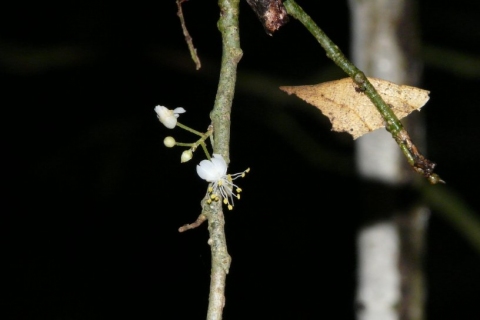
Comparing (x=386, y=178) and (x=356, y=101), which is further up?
(x=386, y=178)

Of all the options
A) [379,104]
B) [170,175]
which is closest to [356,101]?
[379,104]

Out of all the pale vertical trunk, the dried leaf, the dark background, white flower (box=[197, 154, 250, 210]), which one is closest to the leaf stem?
white flower (box=[197, 154, 250, 210])

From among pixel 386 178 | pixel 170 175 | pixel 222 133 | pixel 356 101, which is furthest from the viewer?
pixel 170 175

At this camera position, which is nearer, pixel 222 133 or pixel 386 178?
pixel 222 133

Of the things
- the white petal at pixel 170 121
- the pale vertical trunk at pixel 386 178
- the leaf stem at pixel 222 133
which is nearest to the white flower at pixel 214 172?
the leaf stem at pixel 222 133

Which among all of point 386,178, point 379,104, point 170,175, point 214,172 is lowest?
point 214,172

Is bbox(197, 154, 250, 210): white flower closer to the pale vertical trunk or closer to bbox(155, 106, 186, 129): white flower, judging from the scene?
bbox(155, 106, 186, 129): white flower

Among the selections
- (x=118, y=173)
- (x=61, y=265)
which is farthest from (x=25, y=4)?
(x=61, y=265)

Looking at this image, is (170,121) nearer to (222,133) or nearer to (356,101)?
(222,133)
